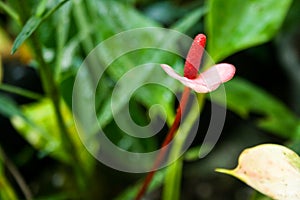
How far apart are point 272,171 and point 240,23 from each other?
32 centimetres

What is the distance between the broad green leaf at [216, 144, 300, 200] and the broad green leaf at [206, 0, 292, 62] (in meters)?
0.25

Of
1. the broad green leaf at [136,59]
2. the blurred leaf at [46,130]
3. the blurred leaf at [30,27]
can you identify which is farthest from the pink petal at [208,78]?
the blurred leaf at [46,130]

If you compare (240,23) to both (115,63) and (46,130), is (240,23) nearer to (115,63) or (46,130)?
(115,63)

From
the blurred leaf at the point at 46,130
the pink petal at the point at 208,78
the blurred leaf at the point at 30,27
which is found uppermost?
the blurred leaf at the point at 30,27

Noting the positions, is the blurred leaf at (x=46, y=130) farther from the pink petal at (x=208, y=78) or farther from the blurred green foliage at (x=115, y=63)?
the pink petal at (x=208, y=78)

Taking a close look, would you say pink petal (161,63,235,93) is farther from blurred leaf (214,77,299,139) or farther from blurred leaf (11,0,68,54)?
blurred leaf (214,77,299,139)

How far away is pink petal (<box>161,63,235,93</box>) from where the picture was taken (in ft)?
1.14

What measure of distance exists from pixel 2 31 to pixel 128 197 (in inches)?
24.7

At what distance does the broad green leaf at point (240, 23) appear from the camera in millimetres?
659

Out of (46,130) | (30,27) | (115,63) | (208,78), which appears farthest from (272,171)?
(46,130)

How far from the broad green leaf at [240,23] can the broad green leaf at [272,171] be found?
0.25 metres

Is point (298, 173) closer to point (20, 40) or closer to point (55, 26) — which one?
point (20, 40)

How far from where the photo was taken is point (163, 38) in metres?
0.73

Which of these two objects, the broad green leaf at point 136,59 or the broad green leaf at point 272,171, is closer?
the broad green leaf at point 272,171
